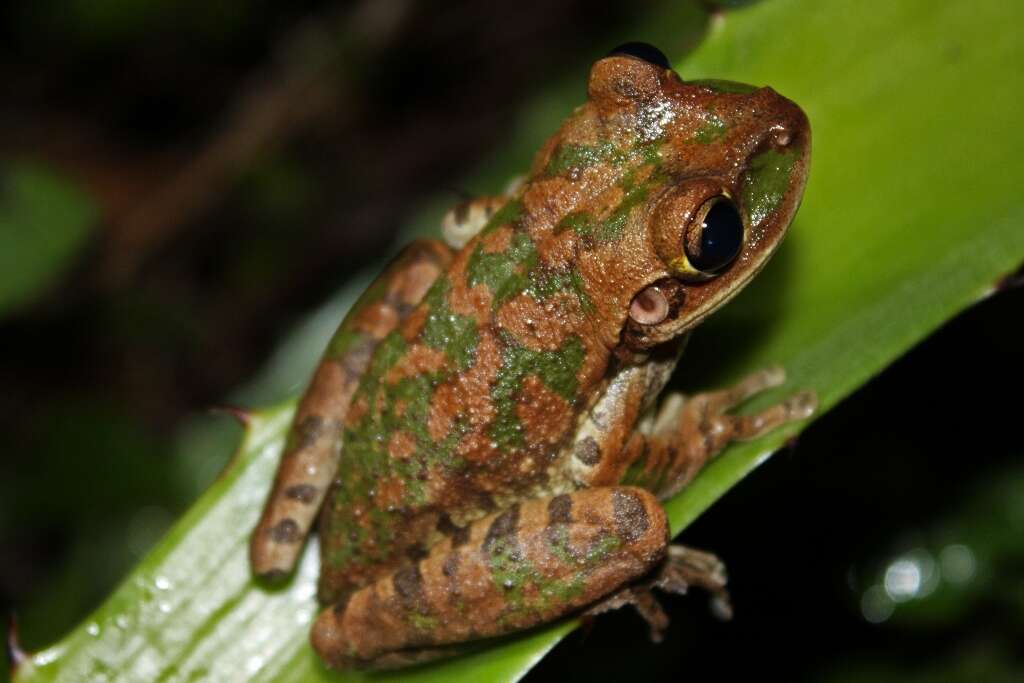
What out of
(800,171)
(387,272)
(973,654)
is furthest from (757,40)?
(973,654)

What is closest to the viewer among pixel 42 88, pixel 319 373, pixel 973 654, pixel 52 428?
pixel 319 373

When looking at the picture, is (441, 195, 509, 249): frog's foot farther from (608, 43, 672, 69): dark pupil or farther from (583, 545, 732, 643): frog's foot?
(583, 545, 732, 643): frog's foot

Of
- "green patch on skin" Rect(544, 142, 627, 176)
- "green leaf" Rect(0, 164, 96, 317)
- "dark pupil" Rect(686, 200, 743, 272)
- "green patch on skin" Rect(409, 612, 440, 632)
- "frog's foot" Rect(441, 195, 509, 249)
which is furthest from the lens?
"green leaf" Rect(0, 164, 96, 317)

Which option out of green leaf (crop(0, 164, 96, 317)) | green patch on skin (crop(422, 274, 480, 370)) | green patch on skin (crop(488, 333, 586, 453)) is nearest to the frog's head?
green patch on skin (crop(488, 333, 586, 453))

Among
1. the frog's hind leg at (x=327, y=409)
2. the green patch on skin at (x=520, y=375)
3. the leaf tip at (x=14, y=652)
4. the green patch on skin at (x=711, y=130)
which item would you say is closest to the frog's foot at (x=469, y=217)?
the frog's hind leg at (x=327, y=409)

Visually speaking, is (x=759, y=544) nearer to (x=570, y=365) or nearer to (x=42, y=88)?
(x=570, y=365)

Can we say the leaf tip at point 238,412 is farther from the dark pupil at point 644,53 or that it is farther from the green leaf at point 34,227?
the green leaf at point 34,227
